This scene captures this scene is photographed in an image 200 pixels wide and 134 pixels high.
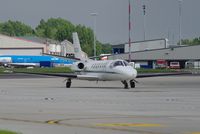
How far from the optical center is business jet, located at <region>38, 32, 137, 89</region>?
5012cm

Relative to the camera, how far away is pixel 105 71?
173 ft

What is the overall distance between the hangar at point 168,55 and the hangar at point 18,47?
42242 mm

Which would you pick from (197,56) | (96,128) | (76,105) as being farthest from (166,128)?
(197,56)

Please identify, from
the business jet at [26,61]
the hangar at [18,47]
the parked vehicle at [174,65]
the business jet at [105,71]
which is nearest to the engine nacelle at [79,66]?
the business jet at [105,71]

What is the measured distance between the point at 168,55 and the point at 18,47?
52076 millimetres

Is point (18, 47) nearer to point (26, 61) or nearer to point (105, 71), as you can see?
point (26, 61)

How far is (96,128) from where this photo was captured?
738 inches

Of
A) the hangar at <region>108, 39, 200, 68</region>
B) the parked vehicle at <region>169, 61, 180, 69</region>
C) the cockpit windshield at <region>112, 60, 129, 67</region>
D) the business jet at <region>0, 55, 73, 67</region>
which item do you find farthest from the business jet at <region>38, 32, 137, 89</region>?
the business jet at <region>0, 55, 73, 67</region>

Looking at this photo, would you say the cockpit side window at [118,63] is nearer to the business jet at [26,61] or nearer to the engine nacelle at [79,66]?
the engine nacelle at [79,66]

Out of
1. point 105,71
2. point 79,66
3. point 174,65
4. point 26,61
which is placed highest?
point 26,61

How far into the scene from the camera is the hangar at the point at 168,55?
5522 inches

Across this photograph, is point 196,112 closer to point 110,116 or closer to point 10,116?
point 110,116

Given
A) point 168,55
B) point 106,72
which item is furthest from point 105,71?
point 168,55

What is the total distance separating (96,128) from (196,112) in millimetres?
6981
